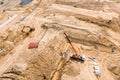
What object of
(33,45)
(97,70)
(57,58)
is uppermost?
(33,45)

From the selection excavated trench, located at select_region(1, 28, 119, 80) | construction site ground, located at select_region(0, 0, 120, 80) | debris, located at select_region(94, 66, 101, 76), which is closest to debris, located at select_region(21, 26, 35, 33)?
construction site ground, located at select_region(0, 0, 120, 80)

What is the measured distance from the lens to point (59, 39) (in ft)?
89.1

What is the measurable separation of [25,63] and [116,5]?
943 inches

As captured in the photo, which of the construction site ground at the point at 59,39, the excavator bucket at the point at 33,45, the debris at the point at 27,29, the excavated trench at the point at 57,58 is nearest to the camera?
the excavated trench at the point at 57,58

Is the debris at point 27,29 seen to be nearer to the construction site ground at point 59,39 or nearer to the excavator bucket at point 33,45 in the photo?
the construction site ground at point 59,39

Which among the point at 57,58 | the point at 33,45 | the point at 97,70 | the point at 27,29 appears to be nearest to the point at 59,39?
the point at 57,58

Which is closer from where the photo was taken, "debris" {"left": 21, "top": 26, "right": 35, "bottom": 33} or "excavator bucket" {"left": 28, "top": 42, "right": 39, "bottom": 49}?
"excavator bucket" {"left": 28, "top": 42, "right": 39, "bottom": 49}

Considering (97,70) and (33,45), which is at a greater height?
(33,45)

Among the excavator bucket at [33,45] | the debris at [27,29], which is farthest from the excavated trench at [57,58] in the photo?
the debris at [27,29]

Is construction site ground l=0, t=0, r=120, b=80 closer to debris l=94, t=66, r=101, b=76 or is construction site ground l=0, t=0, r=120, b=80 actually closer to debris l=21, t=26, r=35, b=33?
debris l=94, t=66, r=101, b=76

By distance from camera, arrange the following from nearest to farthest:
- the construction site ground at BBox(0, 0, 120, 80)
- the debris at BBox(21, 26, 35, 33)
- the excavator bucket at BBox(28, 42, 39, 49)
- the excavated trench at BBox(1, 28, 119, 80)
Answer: the excavated trench at BBox(1, 28, 119, 80)
the construction site ground at BBox(0, 0, 120, 80)
the excavator bucket at BBox(28, 42, 39, 49)
the debris at BBox(21, 26, 35, 33)

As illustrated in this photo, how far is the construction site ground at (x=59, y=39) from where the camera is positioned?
22609 mm

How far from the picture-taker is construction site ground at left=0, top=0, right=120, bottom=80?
22.6 metres

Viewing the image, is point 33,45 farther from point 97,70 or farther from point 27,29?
point 97,70
